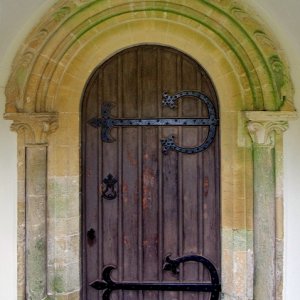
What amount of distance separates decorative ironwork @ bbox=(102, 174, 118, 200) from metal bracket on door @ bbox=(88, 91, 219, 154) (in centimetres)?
25

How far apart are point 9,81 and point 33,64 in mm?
199

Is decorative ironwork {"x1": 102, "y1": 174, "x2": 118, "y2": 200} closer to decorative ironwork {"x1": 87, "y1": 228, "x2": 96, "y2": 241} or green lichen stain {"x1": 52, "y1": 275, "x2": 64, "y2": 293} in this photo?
decorative ironwork {"x1": 87, "y1": 228, "x2": 96, "y2": 241}

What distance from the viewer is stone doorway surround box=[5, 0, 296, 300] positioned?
2.88 m

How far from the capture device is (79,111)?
123 inches

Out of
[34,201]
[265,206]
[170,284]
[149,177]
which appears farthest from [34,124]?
[265,206]

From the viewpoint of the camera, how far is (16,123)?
300cm

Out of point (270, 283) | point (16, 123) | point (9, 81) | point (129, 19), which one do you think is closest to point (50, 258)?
point (16, 123)

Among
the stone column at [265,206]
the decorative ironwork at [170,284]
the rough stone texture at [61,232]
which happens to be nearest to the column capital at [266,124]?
the stone column at [265,206]

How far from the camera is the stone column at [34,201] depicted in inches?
119

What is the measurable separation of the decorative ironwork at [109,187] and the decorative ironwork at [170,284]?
1.60 ft

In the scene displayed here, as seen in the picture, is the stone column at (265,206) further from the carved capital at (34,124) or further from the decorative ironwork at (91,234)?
the carved capital at (34,124)

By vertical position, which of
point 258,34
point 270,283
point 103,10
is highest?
point 103,10

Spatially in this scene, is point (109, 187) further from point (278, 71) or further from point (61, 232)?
point (278, 71)

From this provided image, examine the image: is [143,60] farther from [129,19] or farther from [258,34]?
[258,34]
